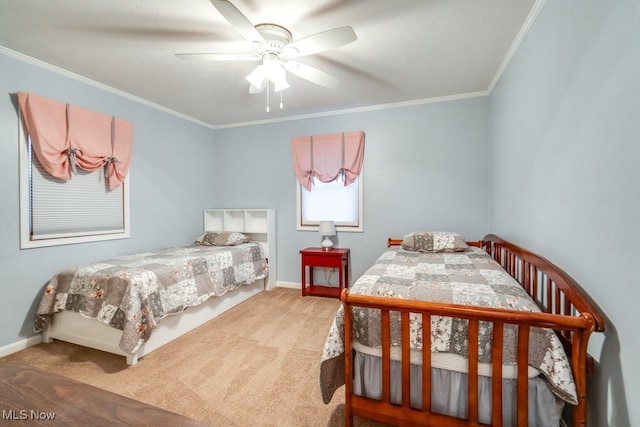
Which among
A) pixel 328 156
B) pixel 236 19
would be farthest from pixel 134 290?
pixel 328 156

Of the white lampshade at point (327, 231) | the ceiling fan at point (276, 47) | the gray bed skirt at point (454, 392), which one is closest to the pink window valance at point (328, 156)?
the white lampshade at point (327, 231)

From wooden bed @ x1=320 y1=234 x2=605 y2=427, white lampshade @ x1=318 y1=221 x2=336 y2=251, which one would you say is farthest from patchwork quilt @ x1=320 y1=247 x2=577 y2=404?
white lampshade @ x1=318 y1=221 x2=336 y2=251

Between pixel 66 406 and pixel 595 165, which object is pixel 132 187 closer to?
pixel 66 406

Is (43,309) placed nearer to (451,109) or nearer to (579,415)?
(579,415)

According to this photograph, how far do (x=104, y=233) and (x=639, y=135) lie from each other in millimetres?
3901

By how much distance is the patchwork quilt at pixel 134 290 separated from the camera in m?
2.06

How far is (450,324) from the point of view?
1316 mm

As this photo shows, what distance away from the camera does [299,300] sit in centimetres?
348

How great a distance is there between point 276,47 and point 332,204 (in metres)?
2.21

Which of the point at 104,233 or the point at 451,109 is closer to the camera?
the point at 104,233

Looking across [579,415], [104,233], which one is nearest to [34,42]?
[104,233]

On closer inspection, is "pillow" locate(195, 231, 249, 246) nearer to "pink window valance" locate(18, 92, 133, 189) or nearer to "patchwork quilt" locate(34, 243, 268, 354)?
"patchwork quilt" locate(34, 243, 268, 354)

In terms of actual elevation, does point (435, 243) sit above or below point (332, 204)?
below

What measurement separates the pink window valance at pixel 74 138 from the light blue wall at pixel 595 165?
3722mm
